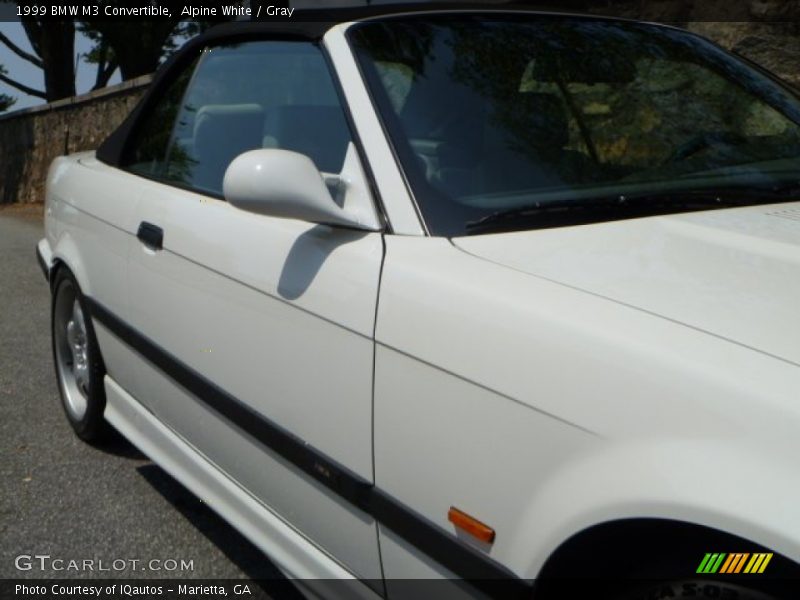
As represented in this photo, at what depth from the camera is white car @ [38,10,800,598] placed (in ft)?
5.22

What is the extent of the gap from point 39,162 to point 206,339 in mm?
17397

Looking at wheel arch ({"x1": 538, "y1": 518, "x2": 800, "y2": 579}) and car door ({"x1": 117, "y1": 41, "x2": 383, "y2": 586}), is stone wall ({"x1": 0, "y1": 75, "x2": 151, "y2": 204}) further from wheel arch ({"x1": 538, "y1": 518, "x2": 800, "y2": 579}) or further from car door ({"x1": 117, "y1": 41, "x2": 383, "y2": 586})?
wheel arch ({"x1": 538, "y1": 518, "x2": 800, "y2": 579})

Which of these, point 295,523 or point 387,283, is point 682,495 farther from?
point 295,523

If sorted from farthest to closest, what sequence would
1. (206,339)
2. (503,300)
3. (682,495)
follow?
(206,339) < (503,300) < (682,495)

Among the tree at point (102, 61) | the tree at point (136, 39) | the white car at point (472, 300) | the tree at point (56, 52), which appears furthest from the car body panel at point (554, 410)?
the tree at point (102, 61)

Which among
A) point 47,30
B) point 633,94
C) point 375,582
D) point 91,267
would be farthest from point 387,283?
point 47,30

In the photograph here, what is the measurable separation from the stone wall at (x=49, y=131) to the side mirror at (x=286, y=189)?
11344mm

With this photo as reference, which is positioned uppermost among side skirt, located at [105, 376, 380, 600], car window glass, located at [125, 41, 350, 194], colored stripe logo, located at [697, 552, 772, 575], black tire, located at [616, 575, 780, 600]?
car window glass, located at [125, 41, 350, 194]

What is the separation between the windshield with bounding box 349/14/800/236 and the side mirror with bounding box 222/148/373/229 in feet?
0.62

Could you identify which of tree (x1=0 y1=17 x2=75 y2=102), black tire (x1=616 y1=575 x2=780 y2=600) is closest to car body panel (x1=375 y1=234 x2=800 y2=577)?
black tire (x1=616 y1=575 x2=780 y2=600)

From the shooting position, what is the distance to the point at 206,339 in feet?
8.91

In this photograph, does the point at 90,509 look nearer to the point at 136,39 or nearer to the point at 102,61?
the point at 136,39

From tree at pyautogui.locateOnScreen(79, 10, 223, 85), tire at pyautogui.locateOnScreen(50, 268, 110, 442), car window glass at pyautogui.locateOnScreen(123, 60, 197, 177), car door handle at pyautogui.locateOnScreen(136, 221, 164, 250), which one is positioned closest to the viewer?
car door handle at pyautogui.locateOnScreen(136, 221, 164, 250)

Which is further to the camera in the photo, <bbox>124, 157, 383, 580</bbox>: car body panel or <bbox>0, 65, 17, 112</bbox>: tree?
<bbox>0, 65, 17, 112</bbox>: tree
